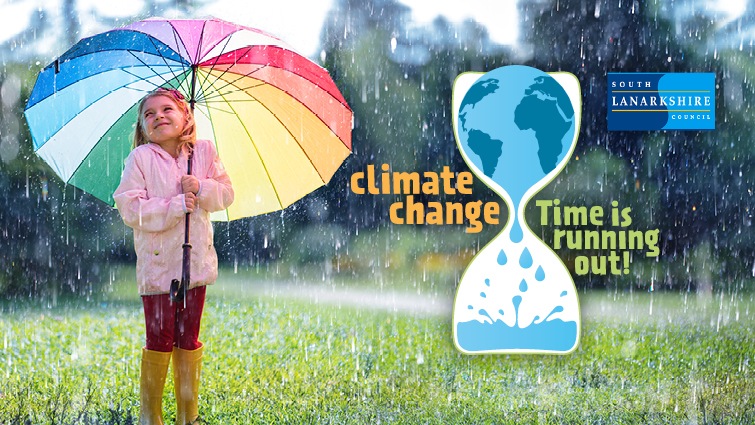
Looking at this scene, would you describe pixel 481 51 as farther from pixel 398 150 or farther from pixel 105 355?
pixel 105 355

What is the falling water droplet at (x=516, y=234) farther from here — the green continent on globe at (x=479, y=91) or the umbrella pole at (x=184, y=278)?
the umbrella pole at (x=184, y=278)

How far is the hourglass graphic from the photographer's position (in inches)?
166

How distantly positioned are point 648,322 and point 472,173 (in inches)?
96.8

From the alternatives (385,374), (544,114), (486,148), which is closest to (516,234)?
(486,148)

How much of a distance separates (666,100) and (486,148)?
1.27 m

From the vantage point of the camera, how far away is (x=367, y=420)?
12.5 ft

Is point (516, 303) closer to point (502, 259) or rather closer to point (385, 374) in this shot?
point (502, 259)

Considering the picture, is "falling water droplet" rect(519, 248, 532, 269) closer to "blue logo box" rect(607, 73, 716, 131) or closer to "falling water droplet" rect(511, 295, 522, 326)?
"falling water droplet" rect(511, 295, 522, 326)

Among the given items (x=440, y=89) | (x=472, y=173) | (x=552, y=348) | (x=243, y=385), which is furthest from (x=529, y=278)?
(x=440, y=89)

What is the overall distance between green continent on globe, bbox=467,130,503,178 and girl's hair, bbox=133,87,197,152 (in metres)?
1.90

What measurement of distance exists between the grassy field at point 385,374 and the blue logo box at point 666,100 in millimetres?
1625

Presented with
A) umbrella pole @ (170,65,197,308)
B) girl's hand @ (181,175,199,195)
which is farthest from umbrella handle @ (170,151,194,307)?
girl's hand @ (181,175,199,195)

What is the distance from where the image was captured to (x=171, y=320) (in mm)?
3137

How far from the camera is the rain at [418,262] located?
4027mm
